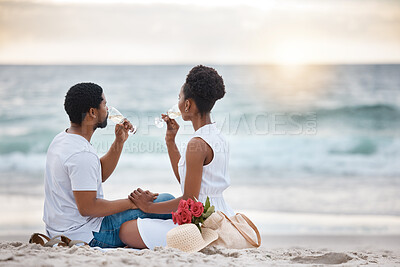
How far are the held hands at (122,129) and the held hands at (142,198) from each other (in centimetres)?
60

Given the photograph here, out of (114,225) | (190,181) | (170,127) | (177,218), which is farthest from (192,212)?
(170,127)

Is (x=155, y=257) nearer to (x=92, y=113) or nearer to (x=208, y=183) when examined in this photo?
(x=208, y=183)

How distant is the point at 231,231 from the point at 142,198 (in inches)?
27.2

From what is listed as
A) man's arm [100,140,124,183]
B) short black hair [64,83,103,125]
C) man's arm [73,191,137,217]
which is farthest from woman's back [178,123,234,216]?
short black hair [64,83,103,125]

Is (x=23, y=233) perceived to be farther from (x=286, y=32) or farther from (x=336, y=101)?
(x=286, y=32)

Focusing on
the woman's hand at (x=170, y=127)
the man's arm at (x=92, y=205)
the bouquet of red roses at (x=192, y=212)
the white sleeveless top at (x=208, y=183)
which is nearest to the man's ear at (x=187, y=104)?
the white sleeveless top at (x=208, y=183)

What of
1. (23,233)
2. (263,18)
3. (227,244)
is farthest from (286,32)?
(227,244)

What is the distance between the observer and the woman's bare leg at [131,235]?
3.51 m

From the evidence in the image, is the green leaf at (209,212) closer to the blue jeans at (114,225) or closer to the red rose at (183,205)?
the red rose at (183,205)

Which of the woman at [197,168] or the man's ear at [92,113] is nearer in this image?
the woman at [197,168]

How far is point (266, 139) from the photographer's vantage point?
528 inches

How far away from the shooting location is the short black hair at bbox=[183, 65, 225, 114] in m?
3.53

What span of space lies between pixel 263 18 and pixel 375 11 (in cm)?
481

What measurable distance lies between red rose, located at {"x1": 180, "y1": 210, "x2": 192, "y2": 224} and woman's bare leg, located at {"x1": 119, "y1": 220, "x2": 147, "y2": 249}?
420 millimetres
